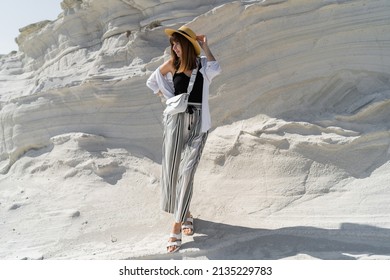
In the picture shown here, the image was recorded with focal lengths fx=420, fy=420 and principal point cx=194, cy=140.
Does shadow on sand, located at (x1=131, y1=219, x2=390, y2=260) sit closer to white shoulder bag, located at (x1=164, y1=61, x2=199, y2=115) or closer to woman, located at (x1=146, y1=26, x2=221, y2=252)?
woman, located at (x1=146, y1=26, x2=221, y2=252)

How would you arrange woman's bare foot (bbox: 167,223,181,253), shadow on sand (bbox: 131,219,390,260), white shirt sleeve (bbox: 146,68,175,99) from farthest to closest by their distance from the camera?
white shirt sleeve (bbox: 146,68,175,99) < woman's bare foot (bbox: 167,223,181,253) < shadow on sand (bbox: 131,219,390,260)

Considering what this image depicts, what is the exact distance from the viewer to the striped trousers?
129 inches

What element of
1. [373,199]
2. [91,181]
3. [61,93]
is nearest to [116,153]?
[91,181]

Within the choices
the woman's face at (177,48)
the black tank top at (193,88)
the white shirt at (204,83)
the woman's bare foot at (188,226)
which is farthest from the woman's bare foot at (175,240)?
the woman's face at (177,48)

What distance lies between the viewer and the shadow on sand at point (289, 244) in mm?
3018

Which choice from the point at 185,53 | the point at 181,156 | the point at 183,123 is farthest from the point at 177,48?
the point at 181,156

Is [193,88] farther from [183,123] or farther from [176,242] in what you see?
[176,242]

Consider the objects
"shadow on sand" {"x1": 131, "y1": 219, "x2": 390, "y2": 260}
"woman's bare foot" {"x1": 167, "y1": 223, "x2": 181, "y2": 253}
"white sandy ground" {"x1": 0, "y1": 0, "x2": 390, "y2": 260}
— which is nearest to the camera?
"shadow on sand" {"x1": 131, "y1": 219, "x2": 390, "y2": 260}

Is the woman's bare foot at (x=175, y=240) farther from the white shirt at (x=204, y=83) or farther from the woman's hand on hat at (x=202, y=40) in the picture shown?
the woman's hand on hat at (x=202, y=40)

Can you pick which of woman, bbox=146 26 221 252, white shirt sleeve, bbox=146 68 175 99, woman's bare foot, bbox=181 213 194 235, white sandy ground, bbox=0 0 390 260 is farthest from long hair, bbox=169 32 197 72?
white sandy ground, bbox=0 0 390 260

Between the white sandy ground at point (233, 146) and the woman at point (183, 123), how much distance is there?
36 cm

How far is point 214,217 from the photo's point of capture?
3.83m
